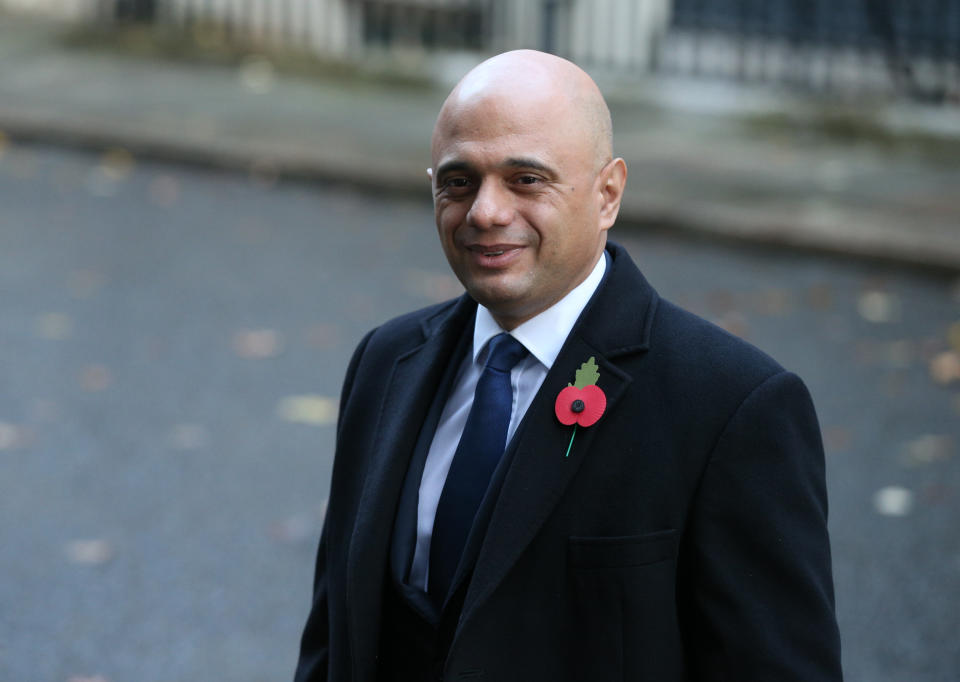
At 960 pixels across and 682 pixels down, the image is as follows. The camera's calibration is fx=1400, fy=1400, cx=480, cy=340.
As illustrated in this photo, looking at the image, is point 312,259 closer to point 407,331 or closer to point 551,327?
point 407,331

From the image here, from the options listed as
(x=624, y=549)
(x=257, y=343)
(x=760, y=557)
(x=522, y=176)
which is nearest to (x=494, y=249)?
(x=522, y=176)

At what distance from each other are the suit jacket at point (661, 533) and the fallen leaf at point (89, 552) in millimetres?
3266

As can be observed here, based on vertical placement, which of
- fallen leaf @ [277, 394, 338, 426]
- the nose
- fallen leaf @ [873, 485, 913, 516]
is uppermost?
the nose

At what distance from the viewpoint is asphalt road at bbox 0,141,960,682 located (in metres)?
4.69

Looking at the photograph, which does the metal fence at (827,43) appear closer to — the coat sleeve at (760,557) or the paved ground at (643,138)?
the paved ground at (643,138)

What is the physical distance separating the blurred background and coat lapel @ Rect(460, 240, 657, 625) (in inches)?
102

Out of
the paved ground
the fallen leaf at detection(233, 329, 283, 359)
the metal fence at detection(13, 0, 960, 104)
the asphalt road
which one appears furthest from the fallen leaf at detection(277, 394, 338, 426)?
the metal fence at detection(13, 0, 960, 104)

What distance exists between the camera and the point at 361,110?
11836 mm

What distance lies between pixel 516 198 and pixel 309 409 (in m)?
4.36

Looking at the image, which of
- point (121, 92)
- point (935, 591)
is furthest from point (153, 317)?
point (121, 92)

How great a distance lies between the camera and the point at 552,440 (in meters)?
2.10

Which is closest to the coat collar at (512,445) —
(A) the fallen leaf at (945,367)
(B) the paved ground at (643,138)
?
(A) the fallen leaf at (945,367)

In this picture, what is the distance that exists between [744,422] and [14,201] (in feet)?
26.9

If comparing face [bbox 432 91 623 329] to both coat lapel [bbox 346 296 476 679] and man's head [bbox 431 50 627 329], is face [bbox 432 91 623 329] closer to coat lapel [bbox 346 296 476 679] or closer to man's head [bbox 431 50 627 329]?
man's head [bbox 431 50 627 329]
